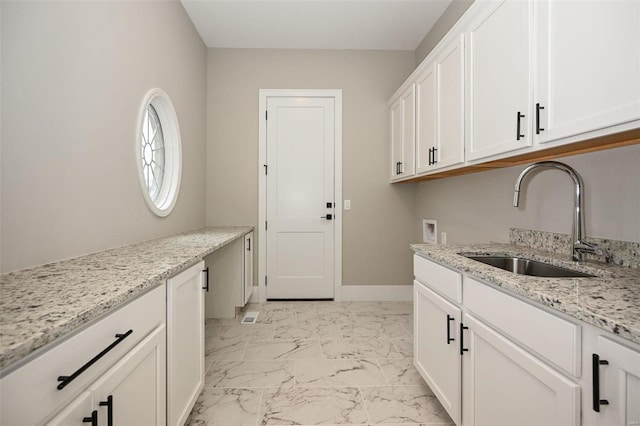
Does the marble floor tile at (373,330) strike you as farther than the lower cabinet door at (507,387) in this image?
Yes

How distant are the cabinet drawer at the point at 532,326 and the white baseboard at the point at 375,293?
7.95 ft

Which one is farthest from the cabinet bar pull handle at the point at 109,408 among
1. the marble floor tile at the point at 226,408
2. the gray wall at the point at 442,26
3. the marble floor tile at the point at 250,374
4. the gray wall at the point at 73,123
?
the gray wall at the point at 442,26

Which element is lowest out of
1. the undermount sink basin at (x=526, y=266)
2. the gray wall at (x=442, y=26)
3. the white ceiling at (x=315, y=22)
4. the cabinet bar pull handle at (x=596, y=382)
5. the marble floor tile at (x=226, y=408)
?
the marble floor tile at (x=226, y=408)

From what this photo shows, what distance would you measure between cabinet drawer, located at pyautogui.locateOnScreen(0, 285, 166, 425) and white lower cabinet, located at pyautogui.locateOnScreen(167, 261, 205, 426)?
0.93 ft

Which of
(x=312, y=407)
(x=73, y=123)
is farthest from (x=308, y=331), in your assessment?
(x=73, y=123)

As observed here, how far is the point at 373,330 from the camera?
279cm

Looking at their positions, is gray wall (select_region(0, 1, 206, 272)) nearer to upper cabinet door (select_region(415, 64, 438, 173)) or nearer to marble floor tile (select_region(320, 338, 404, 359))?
marble floor tile (select_region(320, 338, 404, 359))

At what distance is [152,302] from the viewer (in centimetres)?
115

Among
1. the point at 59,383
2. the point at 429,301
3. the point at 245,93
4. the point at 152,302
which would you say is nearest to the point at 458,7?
the point at 245,93

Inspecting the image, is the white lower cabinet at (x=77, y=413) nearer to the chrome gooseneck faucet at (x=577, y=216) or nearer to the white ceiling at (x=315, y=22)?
the chrome gooseneck faucet at (x=577, y=216)

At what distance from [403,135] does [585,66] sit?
6.61ft

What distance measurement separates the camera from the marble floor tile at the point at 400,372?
1982 mm

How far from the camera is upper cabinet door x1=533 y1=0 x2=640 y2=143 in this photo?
94 centimetres

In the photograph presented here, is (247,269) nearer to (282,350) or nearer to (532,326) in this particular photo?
(282,350)
